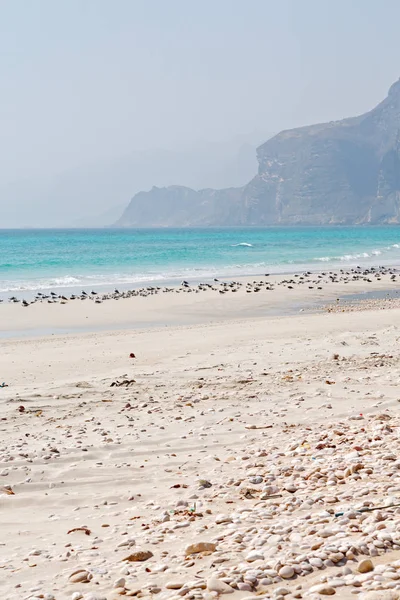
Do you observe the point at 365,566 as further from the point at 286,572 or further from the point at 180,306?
the point at 180,306

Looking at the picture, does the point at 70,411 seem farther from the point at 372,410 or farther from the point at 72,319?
the point at 72,319

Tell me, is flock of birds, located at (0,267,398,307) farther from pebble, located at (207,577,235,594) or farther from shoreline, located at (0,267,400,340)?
pebble, located at (207,577,235,594)

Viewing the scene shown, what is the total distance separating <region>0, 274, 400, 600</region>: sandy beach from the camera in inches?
164

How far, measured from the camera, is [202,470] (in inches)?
263

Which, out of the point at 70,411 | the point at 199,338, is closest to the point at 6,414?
the point at 70,411

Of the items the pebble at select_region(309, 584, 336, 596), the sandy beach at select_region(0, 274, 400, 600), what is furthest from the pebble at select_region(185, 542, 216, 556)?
the pebble at select_region(309, 584, 336, 596)

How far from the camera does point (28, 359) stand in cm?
1362

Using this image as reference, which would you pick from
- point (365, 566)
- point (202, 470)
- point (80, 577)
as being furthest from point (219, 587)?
point (202, 470)

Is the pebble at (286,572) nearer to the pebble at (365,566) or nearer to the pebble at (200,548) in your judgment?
the pebble at (365,566)

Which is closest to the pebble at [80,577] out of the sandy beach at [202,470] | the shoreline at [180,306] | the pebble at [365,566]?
the sandy beach at [202,470]

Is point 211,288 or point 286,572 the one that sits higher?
point 211,288

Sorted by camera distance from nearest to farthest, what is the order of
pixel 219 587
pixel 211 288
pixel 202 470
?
pixel 219 587
pixel 202 470
pixel 211 288

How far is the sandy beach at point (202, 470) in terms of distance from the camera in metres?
4.17

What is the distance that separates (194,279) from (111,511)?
3148 centimetres
